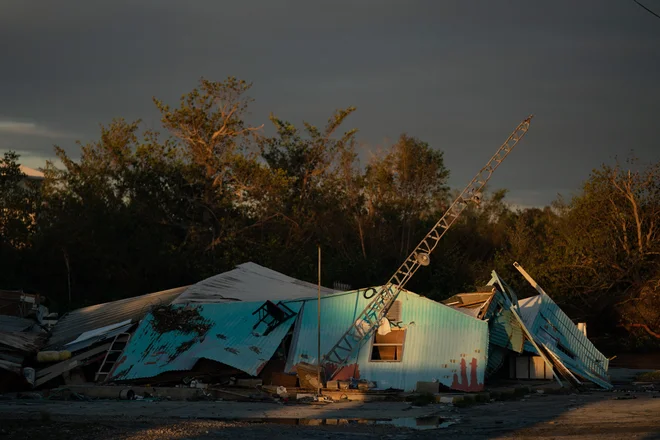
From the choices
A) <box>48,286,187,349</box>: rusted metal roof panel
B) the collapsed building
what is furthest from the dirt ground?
<box>48,286,187,349</box>: rusted metal roof panel

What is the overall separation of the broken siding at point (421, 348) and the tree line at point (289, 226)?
22345 millimetres

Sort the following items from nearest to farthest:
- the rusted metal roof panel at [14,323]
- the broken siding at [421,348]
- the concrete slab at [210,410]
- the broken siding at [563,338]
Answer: the concrete slab at [210,410] → the broken siding at [421,348] → the broken siding at [563,338] → the rusted metal roof panel at [14,323]

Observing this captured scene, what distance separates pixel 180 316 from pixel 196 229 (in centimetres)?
2259

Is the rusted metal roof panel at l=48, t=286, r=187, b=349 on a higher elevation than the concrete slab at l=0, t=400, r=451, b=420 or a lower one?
higher

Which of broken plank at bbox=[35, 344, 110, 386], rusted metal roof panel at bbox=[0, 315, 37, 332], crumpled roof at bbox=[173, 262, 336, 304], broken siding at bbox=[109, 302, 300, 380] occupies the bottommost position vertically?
broken plank at bbox=[35, 344, 110, 386]

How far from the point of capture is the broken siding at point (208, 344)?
22844mm

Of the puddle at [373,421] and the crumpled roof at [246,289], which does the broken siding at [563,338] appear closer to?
the crumpled roof at [246,289]

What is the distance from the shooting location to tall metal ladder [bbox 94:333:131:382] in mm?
24297

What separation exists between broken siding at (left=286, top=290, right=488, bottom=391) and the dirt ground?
6.04 feet

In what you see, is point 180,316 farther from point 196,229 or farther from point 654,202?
point 654,202

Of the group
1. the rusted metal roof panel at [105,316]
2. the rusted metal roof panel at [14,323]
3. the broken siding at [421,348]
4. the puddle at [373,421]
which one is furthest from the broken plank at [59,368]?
the puddle at [373,421]

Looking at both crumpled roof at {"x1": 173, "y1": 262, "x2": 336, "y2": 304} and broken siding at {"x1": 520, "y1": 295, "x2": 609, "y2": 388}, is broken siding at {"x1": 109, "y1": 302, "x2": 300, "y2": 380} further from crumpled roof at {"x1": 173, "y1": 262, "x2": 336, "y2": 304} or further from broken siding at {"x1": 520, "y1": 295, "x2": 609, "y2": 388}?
broken siding at {"x1": 520, "y1": 295, "x2": 609, "y2": 388}

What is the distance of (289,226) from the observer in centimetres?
4912

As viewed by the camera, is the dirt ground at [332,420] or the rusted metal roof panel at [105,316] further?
the rusted metal roof panel at [105,316]
